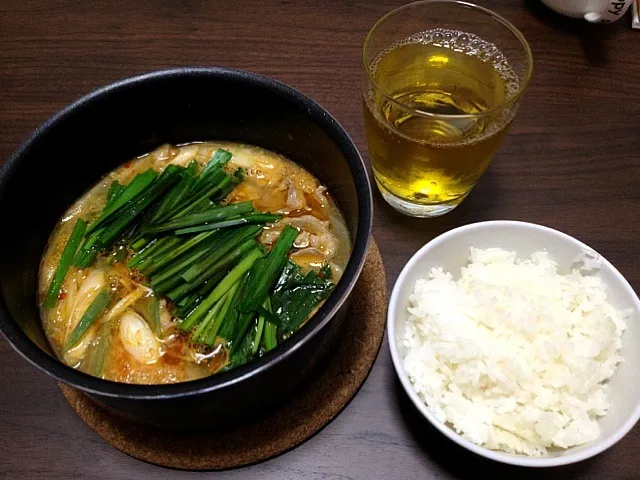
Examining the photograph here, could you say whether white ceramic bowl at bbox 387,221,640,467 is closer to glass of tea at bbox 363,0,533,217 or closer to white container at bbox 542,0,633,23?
glass of tea at bbox 363,0,533,217

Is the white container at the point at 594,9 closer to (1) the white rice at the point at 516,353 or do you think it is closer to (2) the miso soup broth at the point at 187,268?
(1) the white rice at the point at 516,353

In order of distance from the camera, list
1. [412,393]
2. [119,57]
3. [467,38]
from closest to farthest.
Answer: [412,393], [467,38], [119,57]

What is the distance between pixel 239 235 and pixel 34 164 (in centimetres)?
39

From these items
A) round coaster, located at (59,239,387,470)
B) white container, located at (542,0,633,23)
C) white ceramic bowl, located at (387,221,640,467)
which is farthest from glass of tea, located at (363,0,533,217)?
white container, located at (542,0,633,23)

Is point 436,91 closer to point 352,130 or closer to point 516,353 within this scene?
point 352,130

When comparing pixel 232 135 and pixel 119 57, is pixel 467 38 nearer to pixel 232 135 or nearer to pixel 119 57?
pixel 232 135

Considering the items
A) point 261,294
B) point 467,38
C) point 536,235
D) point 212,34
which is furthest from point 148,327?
point 212,34

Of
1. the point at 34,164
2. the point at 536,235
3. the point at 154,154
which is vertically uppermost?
the point at 34,164

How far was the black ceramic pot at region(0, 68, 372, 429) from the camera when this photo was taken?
87cm

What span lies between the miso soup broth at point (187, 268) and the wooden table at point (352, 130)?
16 cm

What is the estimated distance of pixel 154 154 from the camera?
4.42 feet

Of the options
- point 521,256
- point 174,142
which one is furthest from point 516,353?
point 174,142

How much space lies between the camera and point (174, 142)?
1368mm

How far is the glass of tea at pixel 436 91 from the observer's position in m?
1.16
